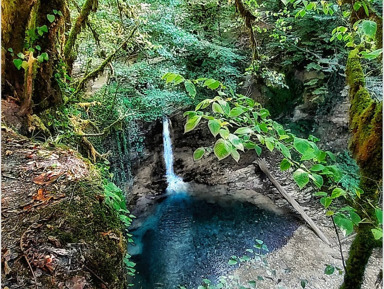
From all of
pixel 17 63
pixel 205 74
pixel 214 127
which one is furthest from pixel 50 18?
pixel 205 74

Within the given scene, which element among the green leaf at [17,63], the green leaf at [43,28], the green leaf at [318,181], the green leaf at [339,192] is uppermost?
the green leaf at [43,28]

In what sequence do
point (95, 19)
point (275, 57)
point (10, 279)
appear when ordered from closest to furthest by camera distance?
point (10, 279), point (95, 19), point (275, 57)

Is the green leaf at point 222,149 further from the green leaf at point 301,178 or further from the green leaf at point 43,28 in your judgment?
the green leaf at point 43,28

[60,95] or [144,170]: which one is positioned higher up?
[60,95]

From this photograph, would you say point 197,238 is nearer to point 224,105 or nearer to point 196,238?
point 196,238

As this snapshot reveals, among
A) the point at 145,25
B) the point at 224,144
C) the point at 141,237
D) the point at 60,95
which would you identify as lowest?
the point at 141,237

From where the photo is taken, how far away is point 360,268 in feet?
4.44

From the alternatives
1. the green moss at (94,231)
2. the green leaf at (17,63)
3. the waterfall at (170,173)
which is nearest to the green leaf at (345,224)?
the green moss at (94,231)

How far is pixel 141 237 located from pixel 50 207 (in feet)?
16.4

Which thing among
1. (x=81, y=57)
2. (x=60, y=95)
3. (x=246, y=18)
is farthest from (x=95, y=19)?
(x=246, y=18)

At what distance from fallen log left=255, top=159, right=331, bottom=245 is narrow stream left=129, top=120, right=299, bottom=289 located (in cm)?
31

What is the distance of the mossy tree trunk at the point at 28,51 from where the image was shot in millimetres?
2309

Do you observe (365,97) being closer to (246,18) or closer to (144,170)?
(246,18)

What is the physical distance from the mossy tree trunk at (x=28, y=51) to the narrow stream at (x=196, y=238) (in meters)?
3.80
